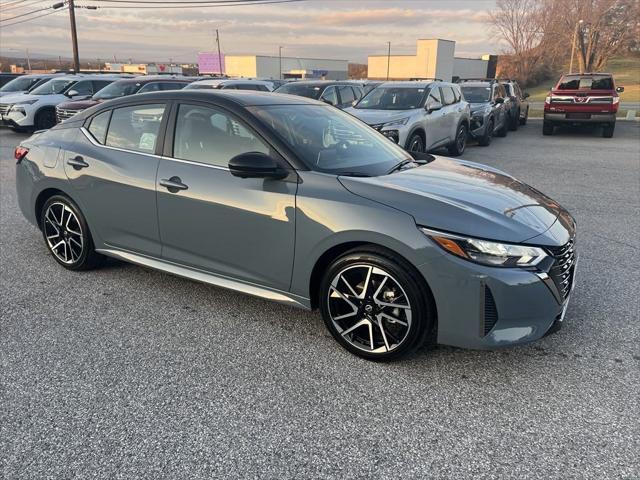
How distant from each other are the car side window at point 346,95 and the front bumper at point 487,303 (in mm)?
11705

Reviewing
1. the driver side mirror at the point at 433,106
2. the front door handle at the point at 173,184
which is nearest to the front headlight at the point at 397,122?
the driver side mirror at the point at 433,106

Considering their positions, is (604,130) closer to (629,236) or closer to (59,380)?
(629,236)

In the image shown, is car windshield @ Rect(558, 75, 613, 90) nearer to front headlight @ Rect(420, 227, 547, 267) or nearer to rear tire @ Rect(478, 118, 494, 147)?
rear tire @ Rect(478, 118, 494, 147)

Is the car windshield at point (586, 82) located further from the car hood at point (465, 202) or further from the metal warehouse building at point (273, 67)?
the metal warehouse building at point (273, 67)

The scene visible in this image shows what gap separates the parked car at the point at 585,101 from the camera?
15508 millimetres

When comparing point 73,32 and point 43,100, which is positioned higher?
point 73,32

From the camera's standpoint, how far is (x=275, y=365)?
129 inches

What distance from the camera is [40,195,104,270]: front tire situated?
15.0ft

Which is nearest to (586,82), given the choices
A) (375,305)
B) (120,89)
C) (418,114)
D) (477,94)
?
(477,94)

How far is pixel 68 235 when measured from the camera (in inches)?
185

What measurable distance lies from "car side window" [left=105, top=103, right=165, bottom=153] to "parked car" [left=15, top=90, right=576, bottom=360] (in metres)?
0.01

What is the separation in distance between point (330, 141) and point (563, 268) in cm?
184

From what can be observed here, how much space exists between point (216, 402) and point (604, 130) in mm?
17314

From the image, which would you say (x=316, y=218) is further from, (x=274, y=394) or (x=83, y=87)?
(x=83, y=87)
